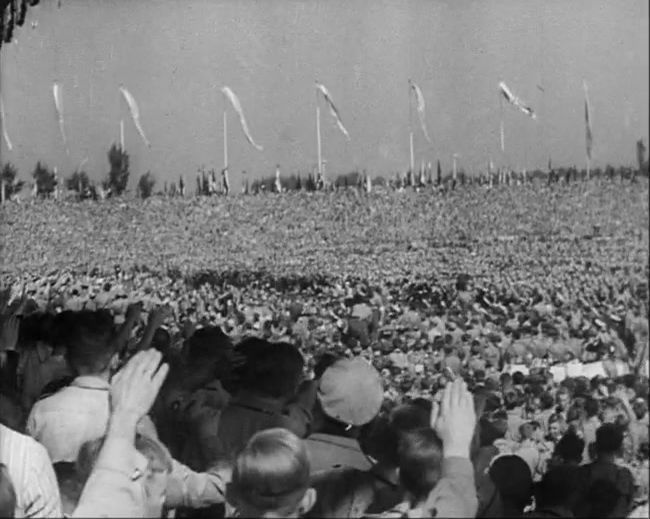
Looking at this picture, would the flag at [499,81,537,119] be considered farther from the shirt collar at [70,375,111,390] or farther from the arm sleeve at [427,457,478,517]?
the shirt collar at [70,375,111,390]

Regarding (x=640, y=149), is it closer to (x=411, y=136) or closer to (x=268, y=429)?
(x=411, y=136)

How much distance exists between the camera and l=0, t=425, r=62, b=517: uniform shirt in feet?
13.5

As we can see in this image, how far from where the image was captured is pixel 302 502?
12.8 feet

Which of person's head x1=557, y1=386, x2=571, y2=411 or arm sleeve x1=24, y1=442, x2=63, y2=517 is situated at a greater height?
person's head x1=557, y1=386, x2=571, y2=411

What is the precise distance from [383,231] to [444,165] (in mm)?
232

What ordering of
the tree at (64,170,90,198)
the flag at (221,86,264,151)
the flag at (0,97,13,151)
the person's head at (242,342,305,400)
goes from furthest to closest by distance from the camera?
the flag at (0,97,13,151) → the tree at (64,170,90,198) → the flag at (221,86,264,151) → the person's head at (242,342,305,400)

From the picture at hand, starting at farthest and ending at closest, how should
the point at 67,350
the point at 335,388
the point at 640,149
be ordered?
1. the point at 67,350
2. the point at 335,388
3. the point at 640,149

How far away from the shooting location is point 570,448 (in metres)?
3.85

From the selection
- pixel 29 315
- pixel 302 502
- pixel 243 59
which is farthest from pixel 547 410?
pixel 29 315

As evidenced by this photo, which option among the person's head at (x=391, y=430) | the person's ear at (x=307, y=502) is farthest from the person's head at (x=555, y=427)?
the person's ear at (x=307, y=502)

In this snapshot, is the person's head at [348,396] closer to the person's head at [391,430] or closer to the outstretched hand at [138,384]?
the person's head at [391,430]

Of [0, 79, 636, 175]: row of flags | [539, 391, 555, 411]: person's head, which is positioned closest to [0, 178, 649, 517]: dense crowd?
[539, 391, 555, 411]: person's head

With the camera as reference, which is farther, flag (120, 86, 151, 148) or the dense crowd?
flag (120, 86, 151, 148)

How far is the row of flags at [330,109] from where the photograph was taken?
390 centimetres
